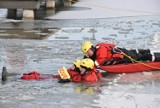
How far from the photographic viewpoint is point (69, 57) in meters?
11.5

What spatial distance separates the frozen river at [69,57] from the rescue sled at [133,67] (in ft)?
0.47

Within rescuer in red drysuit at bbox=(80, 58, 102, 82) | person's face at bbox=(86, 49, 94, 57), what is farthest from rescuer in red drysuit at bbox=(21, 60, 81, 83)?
person's face at bbox=(86, 49, 94, 57)

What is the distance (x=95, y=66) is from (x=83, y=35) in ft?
23.8

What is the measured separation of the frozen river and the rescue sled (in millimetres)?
144

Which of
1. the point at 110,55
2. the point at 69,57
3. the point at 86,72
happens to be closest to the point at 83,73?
the point at 86,72

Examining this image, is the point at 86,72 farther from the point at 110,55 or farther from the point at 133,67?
the point at 133,67

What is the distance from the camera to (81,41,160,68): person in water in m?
9.02

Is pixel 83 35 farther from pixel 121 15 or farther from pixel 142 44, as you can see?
pixel 121 15

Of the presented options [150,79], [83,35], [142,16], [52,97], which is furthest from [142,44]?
[142,16]

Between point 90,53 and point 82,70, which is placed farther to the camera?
point 90,53

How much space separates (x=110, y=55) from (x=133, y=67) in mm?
587

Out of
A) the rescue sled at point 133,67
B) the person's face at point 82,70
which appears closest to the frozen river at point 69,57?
the rescue sled at point 133,67

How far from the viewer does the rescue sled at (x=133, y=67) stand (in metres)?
9.26

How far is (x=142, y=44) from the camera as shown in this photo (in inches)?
545
